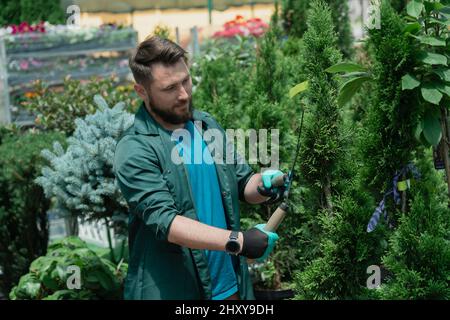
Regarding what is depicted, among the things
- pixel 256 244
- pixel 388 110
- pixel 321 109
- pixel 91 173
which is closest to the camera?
pixel 256 244

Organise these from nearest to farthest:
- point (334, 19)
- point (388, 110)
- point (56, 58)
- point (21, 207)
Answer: point (388, 110)
point (21, 207)
point (334, 19)
point (56, 58)

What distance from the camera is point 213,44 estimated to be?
7.75m

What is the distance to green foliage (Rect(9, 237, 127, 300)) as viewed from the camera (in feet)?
16.5

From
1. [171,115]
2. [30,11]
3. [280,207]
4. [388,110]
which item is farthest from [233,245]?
[30,11]

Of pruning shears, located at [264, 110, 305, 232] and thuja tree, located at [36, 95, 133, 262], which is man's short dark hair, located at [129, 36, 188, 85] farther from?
thuja tree, located at [36, 95, 133, 262]

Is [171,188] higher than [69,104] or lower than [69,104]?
higher

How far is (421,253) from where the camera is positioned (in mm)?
3371

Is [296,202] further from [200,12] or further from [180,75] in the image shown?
[200,12]

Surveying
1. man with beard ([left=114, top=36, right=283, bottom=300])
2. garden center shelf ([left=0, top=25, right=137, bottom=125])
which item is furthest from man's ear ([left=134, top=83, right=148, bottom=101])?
garden center shelf ([left=0, top=25, right=137, bottom=125])

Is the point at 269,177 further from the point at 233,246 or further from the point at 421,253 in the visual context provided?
the point at 421,253

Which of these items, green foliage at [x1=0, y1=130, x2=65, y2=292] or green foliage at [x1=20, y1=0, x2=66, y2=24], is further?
green foliage at [x1=20, y1=0, x2=66, y2=24]

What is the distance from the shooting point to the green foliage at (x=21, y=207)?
5680 millimetres

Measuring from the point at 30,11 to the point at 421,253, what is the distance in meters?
13.0

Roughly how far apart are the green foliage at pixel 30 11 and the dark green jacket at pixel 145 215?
12.0 metres
